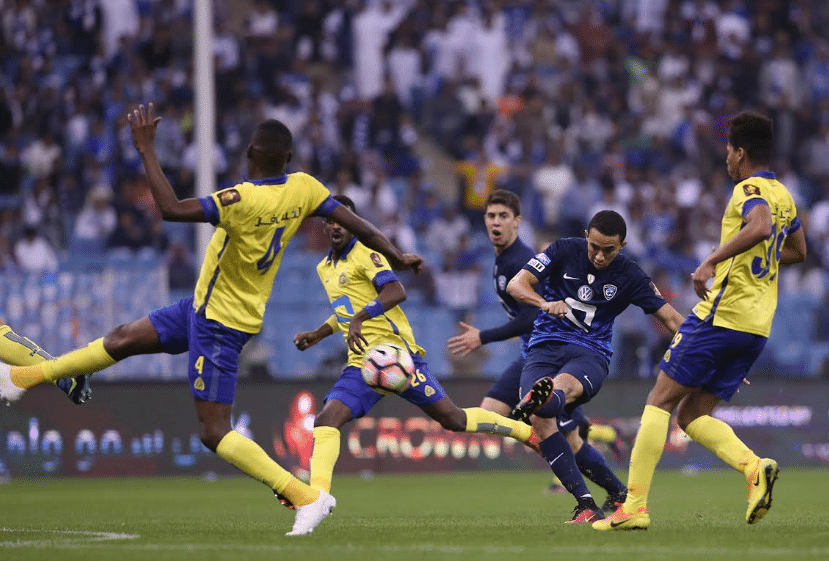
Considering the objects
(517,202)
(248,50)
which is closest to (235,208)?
(517,202)

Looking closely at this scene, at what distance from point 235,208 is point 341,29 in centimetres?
1617

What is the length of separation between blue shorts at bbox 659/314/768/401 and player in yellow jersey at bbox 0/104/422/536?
5.78 ft

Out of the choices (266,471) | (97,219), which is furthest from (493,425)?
(97,219)

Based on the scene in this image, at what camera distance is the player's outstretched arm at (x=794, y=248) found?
8395mm

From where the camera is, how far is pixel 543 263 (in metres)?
9.15

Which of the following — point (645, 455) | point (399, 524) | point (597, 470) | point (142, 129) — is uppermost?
point (142, 129)

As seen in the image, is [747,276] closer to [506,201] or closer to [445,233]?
[506,201]

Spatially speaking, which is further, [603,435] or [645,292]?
[603,435]

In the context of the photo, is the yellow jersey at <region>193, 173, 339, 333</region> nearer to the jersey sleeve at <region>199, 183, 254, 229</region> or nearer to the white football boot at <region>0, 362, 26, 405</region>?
the jersey sleeve at <region>199, 183, 254, 229</region>

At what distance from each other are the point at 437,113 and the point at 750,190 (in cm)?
1486

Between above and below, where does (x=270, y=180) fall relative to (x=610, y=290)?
above

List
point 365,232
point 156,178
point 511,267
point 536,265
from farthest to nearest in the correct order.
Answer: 1. point 511,267
2. point 536,265
3. point 365,232
4. point 156,178

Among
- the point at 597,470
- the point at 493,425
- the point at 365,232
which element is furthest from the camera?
the point at 597,470

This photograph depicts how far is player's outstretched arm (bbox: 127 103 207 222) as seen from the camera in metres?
7.41
